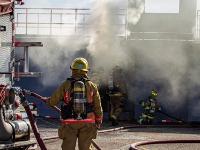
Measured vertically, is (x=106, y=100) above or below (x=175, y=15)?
below

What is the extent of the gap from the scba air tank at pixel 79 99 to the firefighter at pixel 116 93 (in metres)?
8.39

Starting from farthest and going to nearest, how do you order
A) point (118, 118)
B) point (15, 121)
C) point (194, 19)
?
1. point (194, 19)
2. point (118, 118)
3. point (15, 121)

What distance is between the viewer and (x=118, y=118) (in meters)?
16.7

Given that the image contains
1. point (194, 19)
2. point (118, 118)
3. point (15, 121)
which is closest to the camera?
point (15, 121)

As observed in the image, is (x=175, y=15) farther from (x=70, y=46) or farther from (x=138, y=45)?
(x=70, y=46)

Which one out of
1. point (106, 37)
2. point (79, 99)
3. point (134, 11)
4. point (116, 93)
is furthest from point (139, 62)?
point (79, 99)

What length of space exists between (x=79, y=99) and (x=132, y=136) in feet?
19.2

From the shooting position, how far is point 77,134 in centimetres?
725

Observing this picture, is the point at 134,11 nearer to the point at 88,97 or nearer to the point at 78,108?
the point at 88,97

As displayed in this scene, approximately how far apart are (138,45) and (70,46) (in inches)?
95.1

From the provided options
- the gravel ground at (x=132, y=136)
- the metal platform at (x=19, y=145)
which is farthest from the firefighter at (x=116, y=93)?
the metal platform at (x=19, y=145)

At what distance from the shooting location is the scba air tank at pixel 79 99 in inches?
279

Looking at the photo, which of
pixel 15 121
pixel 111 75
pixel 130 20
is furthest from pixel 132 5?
pixel 15 121

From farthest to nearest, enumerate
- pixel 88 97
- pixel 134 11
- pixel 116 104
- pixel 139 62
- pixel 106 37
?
pixel 134 11 → pixel 106 37 → pixel 139 62 → pixel 116 104 → pixel 88 97
